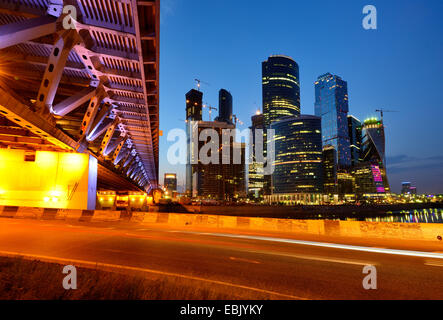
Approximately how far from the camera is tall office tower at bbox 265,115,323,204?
599 ft

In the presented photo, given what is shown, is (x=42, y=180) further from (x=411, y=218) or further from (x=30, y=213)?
(x=411, y=218)

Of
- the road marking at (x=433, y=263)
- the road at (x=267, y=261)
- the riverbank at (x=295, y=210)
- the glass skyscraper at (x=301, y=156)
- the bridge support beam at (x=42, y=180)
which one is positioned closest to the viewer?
the road at (x=267, y=261)

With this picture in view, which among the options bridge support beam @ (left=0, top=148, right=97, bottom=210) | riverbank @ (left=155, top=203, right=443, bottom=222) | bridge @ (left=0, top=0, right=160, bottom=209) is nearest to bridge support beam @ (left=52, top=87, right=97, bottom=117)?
bridge @ (left=0, top=0, right=160, bottom=209)

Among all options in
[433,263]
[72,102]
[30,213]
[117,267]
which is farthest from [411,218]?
[30,213]

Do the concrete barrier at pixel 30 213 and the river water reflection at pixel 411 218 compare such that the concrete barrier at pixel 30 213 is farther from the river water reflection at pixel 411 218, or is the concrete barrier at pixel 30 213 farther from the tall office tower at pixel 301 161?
the tall office tower at pixel 301 161

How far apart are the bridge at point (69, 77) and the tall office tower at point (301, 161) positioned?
565 ft

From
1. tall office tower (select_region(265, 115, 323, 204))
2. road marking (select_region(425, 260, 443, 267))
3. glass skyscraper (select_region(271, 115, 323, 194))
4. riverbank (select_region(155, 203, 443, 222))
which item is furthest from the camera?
glass skyscraper (select_region(271, 115, 323, 194))

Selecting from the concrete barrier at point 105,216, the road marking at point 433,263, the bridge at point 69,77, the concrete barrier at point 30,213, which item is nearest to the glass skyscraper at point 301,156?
the bridge at point 69,77

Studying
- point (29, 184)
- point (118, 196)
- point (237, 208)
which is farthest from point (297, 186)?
point (29, 184)

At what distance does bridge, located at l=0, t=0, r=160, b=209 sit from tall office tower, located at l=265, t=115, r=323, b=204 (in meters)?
172

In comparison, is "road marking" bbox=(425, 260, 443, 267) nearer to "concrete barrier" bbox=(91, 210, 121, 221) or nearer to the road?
the road

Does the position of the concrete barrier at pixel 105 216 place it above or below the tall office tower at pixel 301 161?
below

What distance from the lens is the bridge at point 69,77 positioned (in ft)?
36.6
